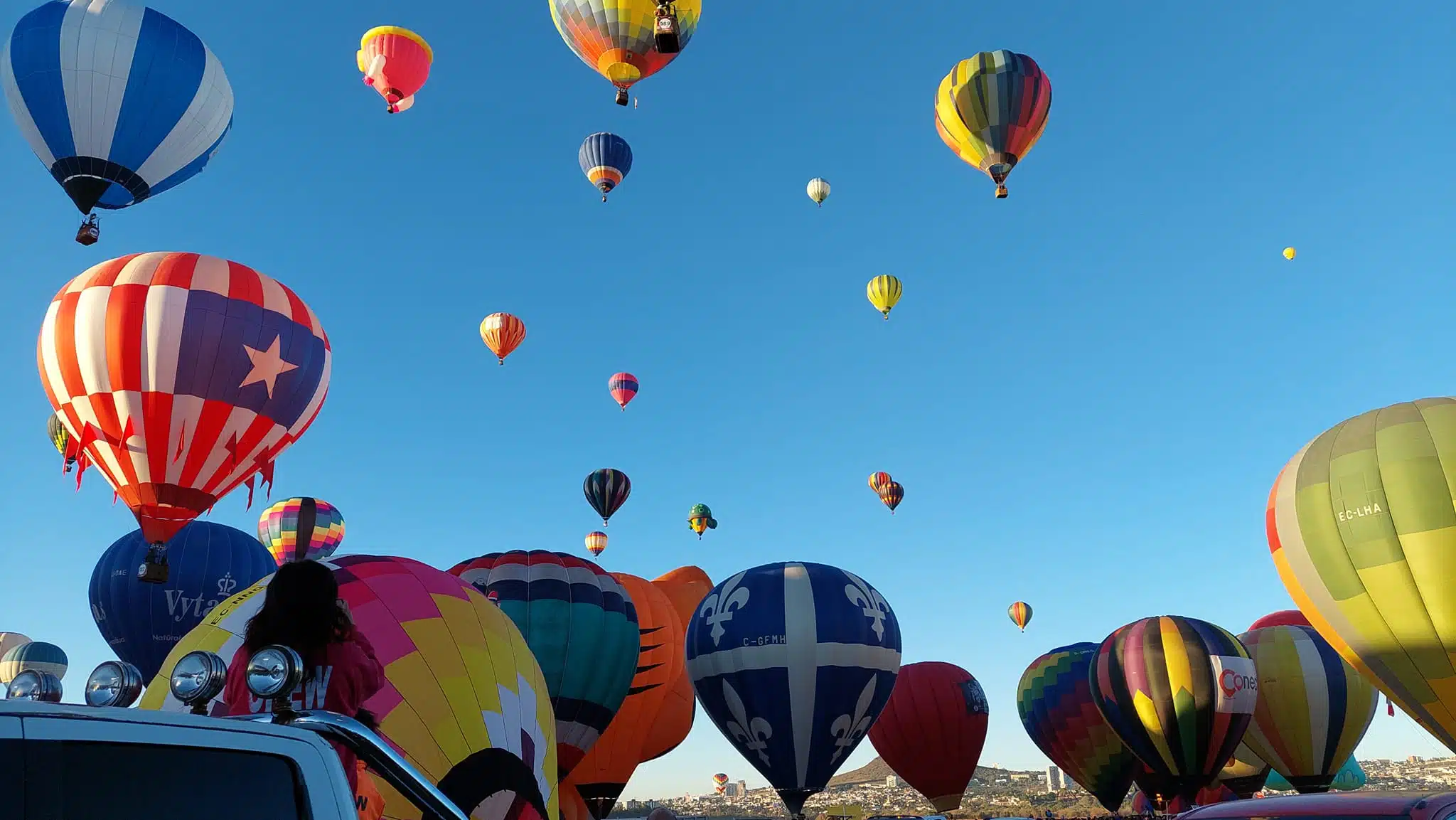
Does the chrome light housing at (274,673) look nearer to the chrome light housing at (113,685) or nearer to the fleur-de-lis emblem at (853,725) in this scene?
the chrome light housing at (113,685)

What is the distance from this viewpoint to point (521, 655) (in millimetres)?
7762

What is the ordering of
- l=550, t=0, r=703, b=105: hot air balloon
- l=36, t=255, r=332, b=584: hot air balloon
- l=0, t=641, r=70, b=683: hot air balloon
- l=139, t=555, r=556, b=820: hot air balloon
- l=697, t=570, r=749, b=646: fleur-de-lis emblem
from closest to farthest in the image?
1. l=139, t=555, r=556, b=820: hot air balloon
2. l=36, t=255, r=332, b=584: hot air balloon
3. l=697, t=570, r=749, b=646: fleur-de-lis emblem
4. l=550, t=0, r=703, b=105: hot air balloon
5. l=0, t=641, r=70, b=683: hot air balloon

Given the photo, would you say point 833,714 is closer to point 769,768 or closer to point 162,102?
point 769,768

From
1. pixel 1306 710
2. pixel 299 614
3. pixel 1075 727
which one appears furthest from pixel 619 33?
pixel 1306 710

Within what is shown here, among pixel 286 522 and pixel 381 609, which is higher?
pixel 286 522

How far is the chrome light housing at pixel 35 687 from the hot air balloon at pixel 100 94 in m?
21.9

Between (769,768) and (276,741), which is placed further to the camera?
(769,768)

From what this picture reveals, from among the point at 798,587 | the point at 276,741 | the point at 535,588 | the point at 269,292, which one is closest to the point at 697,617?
the point at 798,587

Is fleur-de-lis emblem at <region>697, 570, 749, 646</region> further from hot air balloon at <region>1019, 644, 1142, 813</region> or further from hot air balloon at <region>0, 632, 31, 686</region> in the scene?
hot air balloon at <region>0, 632, 31, 686</region>

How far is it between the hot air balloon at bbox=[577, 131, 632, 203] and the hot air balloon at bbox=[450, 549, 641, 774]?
779 inches

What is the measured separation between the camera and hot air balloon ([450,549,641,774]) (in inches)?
710

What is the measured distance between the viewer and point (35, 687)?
9.59 feet

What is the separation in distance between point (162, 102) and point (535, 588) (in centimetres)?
1333

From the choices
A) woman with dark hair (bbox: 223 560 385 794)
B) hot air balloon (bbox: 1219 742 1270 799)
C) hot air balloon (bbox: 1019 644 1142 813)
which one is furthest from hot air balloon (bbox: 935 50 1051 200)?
woman with dark hair (bbox: 223 560 385 794)
